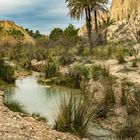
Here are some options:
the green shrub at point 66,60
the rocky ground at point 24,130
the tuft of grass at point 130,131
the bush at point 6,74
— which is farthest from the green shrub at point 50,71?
the tuft of grass at point 130,131

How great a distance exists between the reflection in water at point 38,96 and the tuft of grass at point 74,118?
4.92 ft

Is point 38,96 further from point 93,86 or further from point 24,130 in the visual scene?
point 24,130

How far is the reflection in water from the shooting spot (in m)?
14.0

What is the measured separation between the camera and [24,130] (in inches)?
369

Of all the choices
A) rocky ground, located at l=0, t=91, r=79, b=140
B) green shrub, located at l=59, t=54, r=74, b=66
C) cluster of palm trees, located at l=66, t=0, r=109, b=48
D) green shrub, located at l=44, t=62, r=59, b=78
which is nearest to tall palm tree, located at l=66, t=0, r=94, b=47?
cluster of palm trees, located at l=66, t=0, r=109, b=48

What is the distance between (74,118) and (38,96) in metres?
7.98

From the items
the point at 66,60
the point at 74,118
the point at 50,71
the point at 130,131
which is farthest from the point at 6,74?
the point at 130,131

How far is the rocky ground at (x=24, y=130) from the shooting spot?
29.0 ft

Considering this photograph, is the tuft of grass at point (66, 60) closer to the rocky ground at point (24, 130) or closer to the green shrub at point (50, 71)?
the green shrub at point (50, 71)

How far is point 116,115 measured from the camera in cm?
1251

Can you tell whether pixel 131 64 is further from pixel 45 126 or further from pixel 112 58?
pixel 45 126

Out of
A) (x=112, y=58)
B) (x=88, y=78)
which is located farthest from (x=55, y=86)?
(x=112, y=58)

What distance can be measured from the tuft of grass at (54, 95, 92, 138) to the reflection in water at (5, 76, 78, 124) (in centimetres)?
150

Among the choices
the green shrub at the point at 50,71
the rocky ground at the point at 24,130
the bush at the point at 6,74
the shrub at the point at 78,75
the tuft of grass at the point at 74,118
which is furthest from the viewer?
the green shrub at the point at 50,71
